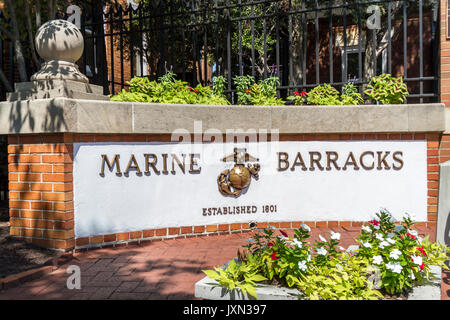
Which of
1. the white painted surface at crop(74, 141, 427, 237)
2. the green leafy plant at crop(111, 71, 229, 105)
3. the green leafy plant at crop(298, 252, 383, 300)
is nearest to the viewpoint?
the green leafy plant at crop(298, 252, 383, 300)

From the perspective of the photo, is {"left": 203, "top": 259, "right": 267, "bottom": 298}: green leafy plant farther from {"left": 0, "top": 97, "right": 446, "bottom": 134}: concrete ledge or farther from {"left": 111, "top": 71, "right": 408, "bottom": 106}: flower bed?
{"left": 111, "top": 71, "right": 408, "bottom": 106}: flower bed

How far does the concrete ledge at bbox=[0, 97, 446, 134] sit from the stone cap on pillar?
0.18m

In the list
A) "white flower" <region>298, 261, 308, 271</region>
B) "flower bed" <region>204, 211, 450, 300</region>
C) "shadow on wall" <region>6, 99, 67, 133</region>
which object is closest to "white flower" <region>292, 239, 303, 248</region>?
"flower bed" <region>204, 211, 450, 300</region>

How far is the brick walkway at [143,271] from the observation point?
11.5 feet

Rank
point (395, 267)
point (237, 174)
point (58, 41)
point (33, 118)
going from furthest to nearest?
point (237, 174) → point (58, 41) → point (33, 118) → point (395, 267)

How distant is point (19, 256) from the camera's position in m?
4.33

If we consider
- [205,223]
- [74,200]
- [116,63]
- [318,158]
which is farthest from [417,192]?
[116,63]

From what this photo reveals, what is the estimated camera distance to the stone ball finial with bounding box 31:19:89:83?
15.7ft

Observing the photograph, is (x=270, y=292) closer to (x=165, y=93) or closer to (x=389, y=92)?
(x=165, y=93)

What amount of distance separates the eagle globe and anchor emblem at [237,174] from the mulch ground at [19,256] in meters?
2.25

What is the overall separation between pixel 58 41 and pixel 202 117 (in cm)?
200

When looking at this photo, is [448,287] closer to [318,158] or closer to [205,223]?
[318,158]

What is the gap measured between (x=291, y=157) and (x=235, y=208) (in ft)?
3.56
